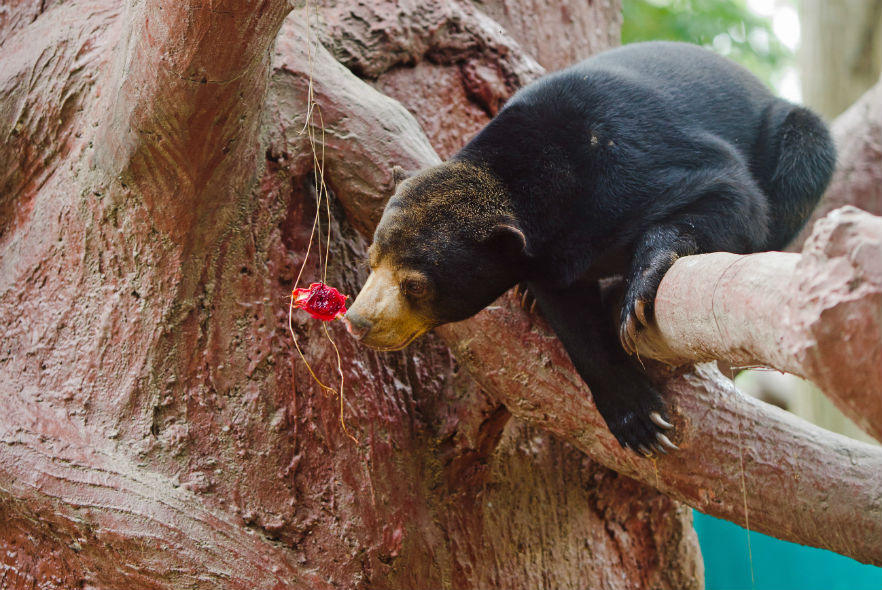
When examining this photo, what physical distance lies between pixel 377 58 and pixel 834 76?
513 centimetres

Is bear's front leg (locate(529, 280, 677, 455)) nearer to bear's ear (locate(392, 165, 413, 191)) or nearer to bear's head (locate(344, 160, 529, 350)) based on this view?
bear's head (locate(344, 160, 529, 350))

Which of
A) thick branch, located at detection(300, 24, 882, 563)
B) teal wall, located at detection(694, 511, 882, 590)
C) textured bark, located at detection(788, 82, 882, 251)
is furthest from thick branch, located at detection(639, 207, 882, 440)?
textured bark, located at detection(788, 82, 882, 251)

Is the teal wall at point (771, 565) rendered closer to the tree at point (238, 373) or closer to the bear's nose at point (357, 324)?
the tree at point (238, 373)

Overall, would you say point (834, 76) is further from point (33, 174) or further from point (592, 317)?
point (33, 174)

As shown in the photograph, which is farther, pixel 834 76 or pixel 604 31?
pixel 834 76

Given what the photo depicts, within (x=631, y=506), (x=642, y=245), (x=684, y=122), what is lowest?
(x=631, y=506)

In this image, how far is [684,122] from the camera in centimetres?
294

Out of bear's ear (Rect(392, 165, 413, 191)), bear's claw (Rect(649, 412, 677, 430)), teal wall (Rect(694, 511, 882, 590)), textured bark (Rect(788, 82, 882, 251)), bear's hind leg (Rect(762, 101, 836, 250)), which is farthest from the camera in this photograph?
textured bark (Rect(788, 82, 882, 251))

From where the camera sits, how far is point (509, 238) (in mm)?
2549

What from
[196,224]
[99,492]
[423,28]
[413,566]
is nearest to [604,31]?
[423,28]

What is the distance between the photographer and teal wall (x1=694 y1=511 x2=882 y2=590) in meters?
3.38

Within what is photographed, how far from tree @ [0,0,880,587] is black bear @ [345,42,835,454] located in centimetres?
21

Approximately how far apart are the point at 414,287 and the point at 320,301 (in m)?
0.32

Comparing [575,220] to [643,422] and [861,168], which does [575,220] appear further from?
[861,168]
